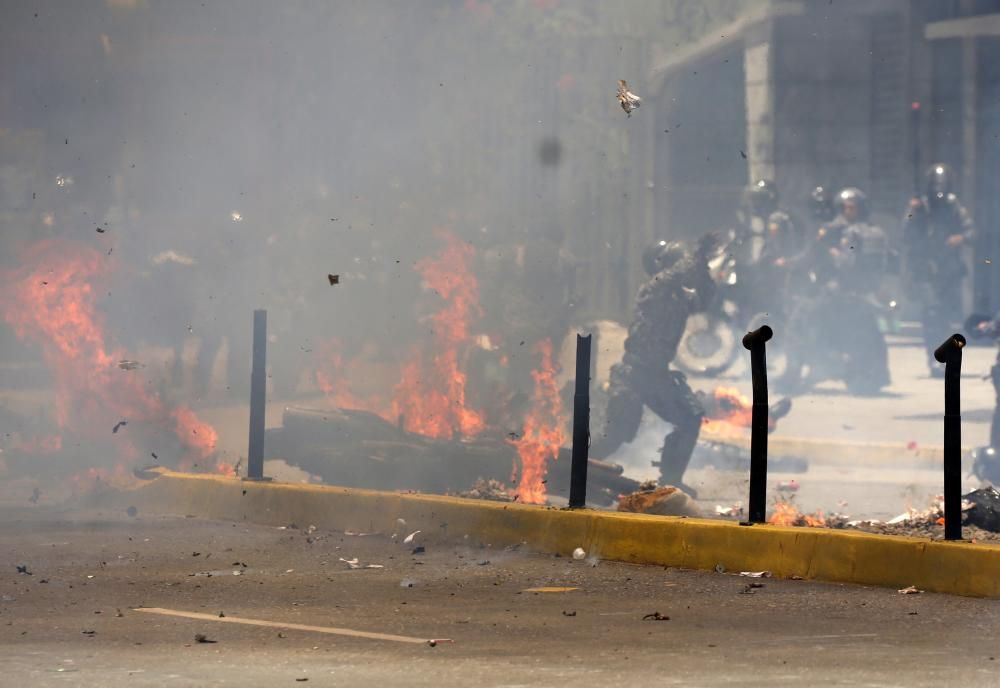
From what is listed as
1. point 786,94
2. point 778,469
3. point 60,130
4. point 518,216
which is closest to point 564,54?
point 518,216

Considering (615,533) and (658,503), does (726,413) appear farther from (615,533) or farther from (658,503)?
(615,533)

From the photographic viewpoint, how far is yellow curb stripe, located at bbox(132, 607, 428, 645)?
6.32 metres

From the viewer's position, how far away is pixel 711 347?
19.5 m

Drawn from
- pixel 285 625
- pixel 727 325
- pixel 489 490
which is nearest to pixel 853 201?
pixel 727 325

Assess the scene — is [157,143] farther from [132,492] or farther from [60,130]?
[132,492]

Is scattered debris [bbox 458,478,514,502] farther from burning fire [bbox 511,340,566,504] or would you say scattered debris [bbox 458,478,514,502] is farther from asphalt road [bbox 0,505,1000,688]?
asphalt road [bbox 0,505,1000,688]

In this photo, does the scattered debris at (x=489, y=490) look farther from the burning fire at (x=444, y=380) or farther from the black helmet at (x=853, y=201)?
Answer: the black helmet at (x=853, y=201)

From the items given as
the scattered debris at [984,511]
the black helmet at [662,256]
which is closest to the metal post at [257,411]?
the scattered debris at [984,511]

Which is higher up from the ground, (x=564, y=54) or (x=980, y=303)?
(x=564, y=54)

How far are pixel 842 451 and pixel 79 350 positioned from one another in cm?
594

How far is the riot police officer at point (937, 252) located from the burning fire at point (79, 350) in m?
8.89

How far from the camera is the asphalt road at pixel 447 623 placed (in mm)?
5582

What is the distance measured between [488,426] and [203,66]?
388 inches

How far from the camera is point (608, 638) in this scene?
20.5ft
